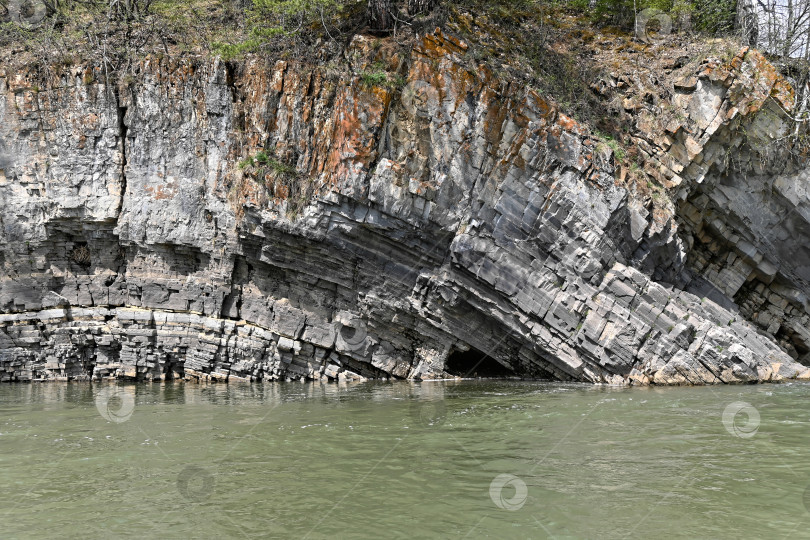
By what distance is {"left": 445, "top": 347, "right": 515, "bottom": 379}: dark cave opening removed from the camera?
59.2 ft

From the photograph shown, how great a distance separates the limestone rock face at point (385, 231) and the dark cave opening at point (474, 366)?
0.08 metres

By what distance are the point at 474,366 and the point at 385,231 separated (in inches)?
179

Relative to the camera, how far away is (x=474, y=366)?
18156 millimetres

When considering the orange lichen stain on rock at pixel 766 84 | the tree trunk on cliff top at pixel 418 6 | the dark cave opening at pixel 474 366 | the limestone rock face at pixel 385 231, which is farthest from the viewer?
the tree trunk on cliff top at pixel 418 6

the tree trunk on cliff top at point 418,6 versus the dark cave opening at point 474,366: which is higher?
the tree trunk on cliff top at point 418,6

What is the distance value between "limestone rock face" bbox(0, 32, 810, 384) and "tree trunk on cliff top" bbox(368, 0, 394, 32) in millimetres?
785

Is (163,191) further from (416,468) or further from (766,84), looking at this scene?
(766,84)

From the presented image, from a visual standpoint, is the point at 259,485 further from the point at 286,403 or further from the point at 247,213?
the point at 247,213

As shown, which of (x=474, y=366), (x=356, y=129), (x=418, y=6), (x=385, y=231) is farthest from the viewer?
(x=418, y=6)

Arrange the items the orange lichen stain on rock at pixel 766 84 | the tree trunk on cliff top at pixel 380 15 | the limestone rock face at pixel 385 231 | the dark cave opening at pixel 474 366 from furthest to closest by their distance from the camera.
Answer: the tree trunk on cliff top at pixel 380 15, the dark cave opening at pixel 474 366, the orange lichen stain on rock at pixel 766 84, the limestone rock face at pixel 385 231

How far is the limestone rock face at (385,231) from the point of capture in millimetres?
15961

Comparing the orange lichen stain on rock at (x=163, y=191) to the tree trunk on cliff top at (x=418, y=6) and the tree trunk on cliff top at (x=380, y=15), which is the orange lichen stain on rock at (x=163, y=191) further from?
the tree trunk on cliff top at (x=418, y=6)

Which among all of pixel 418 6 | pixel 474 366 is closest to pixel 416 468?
pixel 474 366

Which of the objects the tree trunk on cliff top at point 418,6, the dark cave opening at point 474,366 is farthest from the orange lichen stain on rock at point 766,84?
the dark cave opening at point 474,366
